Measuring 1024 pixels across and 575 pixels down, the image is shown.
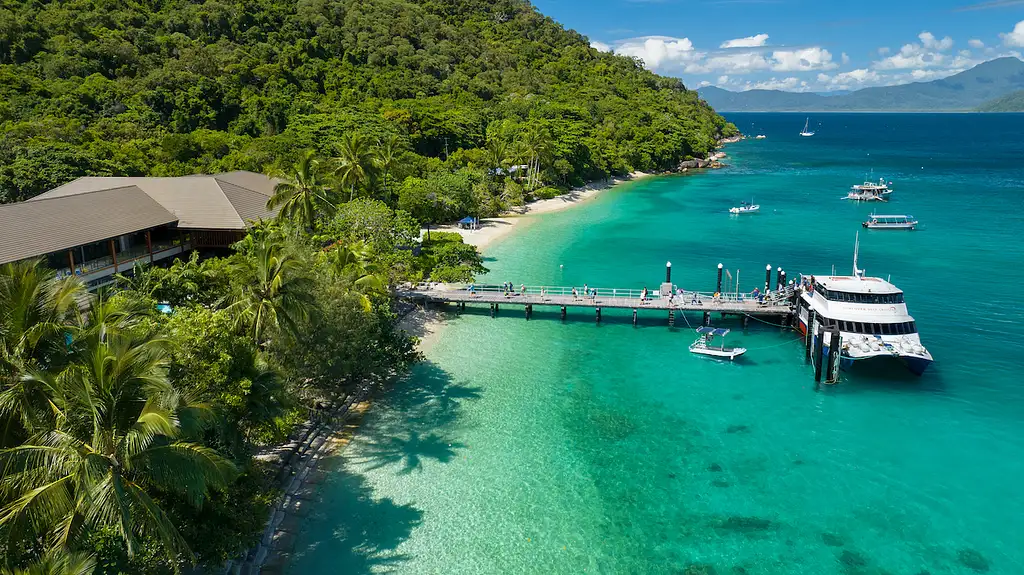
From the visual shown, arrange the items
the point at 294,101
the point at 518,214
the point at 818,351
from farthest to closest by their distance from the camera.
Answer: the point at 294,101
the point at 518,214
the point at 818,351

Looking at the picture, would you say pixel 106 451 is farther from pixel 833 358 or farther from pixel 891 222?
pixel 891 222

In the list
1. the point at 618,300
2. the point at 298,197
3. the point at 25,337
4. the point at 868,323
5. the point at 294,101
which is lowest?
the point at 868,323

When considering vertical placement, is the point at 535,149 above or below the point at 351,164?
above

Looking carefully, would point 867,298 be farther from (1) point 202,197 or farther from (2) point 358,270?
A: (1) point 202,197

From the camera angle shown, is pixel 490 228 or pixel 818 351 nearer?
pixel 818 351

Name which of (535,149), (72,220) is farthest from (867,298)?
(535,149)

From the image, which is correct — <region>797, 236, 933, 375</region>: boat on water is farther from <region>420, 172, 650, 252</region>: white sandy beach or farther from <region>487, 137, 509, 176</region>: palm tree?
<region>487, 137, 509, 176</region>: palm tree

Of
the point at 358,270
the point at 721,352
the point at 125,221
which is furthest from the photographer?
the point at 125,221

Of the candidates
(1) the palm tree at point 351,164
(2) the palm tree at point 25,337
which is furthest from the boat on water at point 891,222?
(2) the palm tree at point 25,337

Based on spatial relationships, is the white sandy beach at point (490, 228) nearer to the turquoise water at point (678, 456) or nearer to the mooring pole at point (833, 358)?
the turquoise water at point (678, 456)
